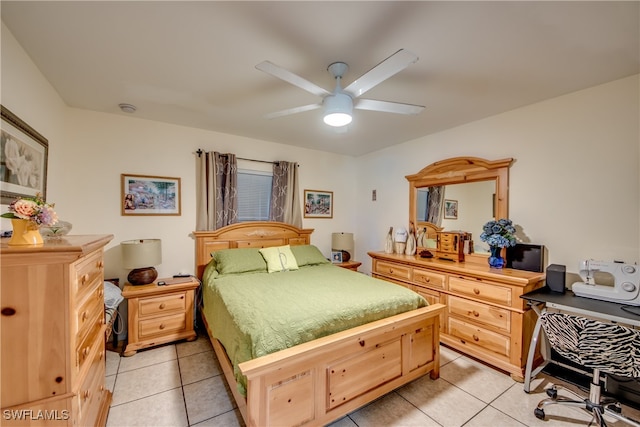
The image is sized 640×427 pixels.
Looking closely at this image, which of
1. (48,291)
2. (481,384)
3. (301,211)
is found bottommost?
(481,384)

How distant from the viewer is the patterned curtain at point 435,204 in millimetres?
3465

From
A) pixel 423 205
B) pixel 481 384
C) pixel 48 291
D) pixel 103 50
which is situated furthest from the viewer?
pixel 423 205

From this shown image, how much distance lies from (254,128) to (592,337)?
11.7 ft

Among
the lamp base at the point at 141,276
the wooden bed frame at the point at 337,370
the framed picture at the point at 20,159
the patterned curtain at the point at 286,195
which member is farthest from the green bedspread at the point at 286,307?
the framed picture at the point at 20,159

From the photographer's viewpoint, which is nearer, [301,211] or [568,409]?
[568,409]

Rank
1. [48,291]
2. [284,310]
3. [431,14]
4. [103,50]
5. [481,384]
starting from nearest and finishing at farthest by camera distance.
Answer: [48,291] < [431,14] < [103,50] < [284,310] < [481,384]

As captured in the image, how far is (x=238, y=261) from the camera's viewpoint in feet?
10.1

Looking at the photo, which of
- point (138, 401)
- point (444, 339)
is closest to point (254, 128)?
point (138, 401)

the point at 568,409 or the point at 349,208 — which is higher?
the point at 349,208

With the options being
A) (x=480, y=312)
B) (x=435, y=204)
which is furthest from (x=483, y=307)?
(x=435, y=204)

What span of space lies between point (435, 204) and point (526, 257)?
119 centimetres

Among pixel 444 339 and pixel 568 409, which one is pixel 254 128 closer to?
pixel 444 339

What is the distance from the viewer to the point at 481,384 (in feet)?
7.40

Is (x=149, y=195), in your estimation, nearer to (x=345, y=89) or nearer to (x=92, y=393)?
(x=92, y=393)
